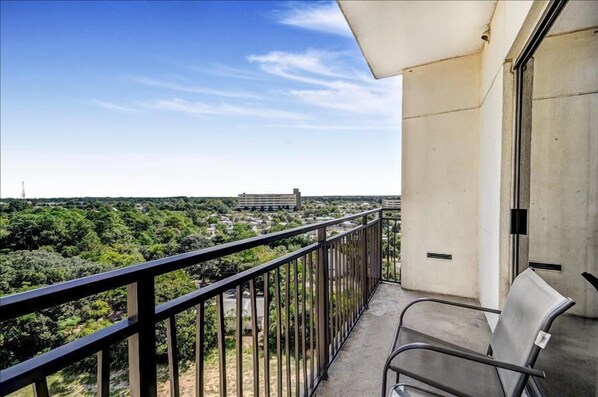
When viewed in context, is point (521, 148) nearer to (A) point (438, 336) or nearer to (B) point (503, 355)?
(B) point (503, 355)

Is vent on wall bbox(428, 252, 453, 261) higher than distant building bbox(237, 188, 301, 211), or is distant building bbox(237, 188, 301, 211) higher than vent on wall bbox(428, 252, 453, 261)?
distant building bbox(237, 188, 301, 211)

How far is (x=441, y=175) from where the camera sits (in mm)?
3506

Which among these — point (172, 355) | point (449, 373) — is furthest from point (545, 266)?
point (172, 355)

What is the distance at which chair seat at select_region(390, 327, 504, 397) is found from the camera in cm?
124

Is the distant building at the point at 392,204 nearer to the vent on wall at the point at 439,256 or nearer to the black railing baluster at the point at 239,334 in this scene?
the vent on wall at the point at 439,256

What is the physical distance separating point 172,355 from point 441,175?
11.6 ft

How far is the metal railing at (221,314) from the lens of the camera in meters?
0.53

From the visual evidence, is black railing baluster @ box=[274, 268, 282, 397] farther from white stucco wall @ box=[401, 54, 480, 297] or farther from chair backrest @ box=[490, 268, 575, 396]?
white stucco wall @ box=[401, 54, 480, 297]

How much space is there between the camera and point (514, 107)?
2008 mm

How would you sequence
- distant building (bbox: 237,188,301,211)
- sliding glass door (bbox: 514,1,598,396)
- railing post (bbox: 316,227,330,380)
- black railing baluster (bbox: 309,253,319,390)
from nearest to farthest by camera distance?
sliding glass door (bbox: 514,1,598,396) < black railing baluster (bbox: 309,253,319,390) < railing post (bbox: 316,227,330,380) < distant building (bbox: 237,188,301,211)

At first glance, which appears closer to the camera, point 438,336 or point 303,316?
point 303,316

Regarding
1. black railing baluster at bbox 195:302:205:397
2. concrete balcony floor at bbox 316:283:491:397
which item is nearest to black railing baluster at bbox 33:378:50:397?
black railing baluster at bbox 195:302:205:397

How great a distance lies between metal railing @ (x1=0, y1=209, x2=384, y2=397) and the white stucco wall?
147 centimetres

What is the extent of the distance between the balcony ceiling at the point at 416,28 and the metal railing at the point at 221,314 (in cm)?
193
